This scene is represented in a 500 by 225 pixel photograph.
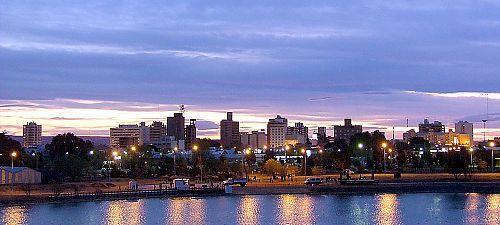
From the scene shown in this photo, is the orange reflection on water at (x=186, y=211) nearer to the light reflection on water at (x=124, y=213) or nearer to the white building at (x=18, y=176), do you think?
the light reflection on water at (x=124, y=213)

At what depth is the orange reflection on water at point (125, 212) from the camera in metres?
43.8

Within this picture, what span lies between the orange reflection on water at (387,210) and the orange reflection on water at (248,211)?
22.4 ft

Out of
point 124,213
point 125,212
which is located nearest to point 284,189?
point 125,212

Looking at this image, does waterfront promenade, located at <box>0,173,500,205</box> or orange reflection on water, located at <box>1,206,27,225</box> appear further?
waterfront promenade, located at <box>0,173,500,205</box>

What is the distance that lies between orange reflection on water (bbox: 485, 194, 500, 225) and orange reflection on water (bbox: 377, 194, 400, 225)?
4.90 metres

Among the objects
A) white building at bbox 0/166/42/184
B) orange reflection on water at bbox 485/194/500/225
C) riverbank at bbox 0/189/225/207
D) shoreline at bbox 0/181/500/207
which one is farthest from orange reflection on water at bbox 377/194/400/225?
white building at bbox 0/166/42/184

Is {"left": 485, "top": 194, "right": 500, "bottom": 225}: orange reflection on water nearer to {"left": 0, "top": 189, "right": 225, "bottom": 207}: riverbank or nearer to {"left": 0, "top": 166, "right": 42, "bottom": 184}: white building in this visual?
{"left": 0, "top": 189, "right": 225, "bottom": 207}: riverbank

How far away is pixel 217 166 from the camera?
77188 mm

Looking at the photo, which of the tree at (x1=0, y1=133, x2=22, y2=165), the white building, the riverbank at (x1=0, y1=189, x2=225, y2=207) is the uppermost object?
the tree at (x1=0, y1=133, x2=22, y2=165)

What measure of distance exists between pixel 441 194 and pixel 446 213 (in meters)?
11.3

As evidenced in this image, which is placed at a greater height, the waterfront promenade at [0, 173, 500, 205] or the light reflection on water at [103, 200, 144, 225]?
the waterfront promenade at [0, 173, 500, 205]

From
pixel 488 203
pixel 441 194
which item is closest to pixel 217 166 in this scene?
pixel 441 194

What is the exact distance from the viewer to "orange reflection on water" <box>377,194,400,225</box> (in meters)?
44.2

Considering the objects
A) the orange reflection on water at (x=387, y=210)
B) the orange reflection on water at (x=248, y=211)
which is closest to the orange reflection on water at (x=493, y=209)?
the orange reflection on water at (x=387, y=210)
